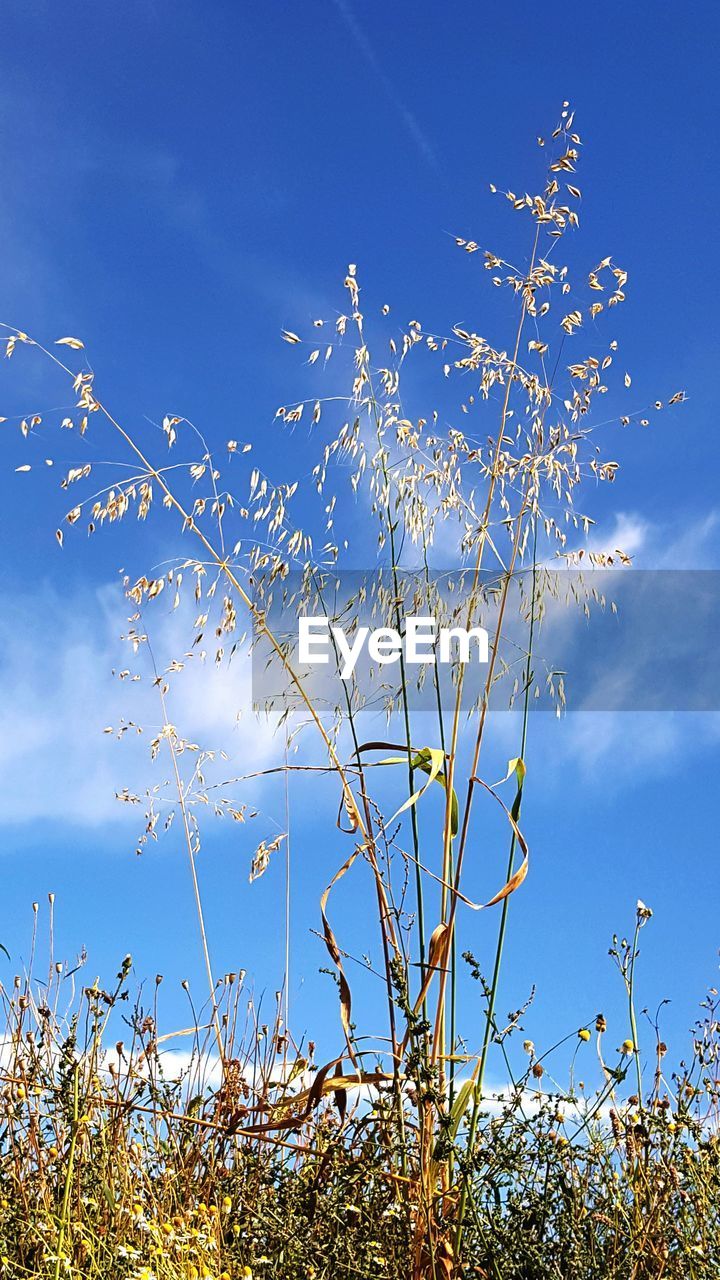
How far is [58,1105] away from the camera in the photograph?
2727mm

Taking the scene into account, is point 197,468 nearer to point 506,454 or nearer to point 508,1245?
point 506,454

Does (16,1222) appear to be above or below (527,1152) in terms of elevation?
below

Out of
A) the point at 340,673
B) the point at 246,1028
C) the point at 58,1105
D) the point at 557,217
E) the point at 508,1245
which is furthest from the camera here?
the point at 246,1028

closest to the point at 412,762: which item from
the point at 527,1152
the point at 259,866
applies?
the point at 259,866

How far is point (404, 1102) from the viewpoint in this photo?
2410 millimetres

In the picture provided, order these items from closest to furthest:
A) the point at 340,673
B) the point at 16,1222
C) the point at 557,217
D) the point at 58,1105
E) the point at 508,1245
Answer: the point at 508,1245, the point at 16,1222, the point at 58,1105, the point at 340,673, the point at 557,217

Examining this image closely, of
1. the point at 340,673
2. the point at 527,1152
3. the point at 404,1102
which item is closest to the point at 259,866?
the point at 340,673

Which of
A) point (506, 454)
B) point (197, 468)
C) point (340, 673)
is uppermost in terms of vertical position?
point (506, 454)

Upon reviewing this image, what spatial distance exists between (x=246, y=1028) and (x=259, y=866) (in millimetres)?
751

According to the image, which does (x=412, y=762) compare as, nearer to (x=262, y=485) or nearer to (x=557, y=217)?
(x=262, y=485)

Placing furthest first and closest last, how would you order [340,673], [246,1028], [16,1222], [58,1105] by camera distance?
1. [246,1028]
2. [340,673]
3. [58,1105]
4. [16,1222]

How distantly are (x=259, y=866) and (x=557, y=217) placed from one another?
210 cm

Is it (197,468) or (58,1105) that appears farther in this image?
(197,468)

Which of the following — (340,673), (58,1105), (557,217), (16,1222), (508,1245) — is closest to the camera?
(508,1245)
